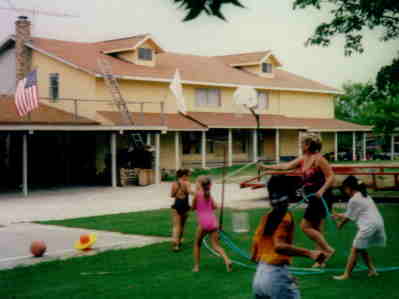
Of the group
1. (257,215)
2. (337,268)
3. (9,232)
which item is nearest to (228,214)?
(257,215)

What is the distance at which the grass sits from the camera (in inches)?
301

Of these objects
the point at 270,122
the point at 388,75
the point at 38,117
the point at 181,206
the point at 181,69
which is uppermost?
the point at 181,69

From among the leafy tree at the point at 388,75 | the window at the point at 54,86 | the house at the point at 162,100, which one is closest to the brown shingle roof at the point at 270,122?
the house at the point at 162,100

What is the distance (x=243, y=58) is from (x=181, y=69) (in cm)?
698

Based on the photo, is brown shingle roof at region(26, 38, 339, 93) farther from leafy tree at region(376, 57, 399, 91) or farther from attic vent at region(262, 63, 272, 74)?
leafy tree at region(376, 57, 399, 91)

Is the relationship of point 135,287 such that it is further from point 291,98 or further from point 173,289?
point 291,98

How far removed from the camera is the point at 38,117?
27391 mm

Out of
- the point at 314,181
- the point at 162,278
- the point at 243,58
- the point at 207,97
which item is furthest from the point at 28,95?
the point at 243,58

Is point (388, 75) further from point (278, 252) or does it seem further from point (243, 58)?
point (243, 58)

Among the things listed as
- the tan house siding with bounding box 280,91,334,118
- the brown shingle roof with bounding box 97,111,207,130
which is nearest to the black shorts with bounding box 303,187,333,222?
the brown shingle roof with bounding box 97,111,207,130

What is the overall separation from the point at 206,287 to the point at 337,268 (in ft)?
6.58

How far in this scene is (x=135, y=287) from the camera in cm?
811

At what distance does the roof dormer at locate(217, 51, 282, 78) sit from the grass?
32.7 metres

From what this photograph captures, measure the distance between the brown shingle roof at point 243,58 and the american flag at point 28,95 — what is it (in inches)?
880
